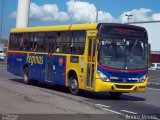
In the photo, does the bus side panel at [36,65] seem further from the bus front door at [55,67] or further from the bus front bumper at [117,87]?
the bus front bumper at [117,87]

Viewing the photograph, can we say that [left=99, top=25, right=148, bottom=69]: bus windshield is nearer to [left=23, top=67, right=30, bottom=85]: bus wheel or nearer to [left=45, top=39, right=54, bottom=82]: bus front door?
[left=45, top=39, right=54, bottom=82]: bus front door

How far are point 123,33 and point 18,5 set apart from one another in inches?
1323

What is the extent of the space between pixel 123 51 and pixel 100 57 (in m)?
0.97

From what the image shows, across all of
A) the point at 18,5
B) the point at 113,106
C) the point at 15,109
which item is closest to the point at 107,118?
the point at 15,109

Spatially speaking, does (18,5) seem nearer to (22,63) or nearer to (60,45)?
(22,63)

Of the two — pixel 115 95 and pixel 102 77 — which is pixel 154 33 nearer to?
pixel 115 95

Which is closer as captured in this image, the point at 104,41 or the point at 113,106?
the point at 113,106

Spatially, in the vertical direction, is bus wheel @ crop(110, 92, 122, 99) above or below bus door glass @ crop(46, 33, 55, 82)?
below

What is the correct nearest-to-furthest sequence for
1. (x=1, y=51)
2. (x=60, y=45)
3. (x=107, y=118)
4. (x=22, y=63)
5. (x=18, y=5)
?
1. (x=107, y=118)
2. (x=60, y=45)
3. (x=22, y=63)
4. (x=18, y=5)
5. (x=1, y=51)

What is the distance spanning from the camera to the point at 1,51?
225ft

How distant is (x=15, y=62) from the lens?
25.6 m

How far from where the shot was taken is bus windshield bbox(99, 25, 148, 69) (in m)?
17.7

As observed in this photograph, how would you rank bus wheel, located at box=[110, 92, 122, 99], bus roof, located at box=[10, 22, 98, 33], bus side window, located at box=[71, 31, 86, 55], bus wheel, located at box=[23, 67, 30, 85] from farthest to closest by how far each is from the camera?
bus wheel, located at box=[23, 67, 30, 85] → bus wheel, located at box=[110, 92, 122, 99] → bus side window, located at box=[71, 31, 86, 55] → bus roof, located at box=[10, 22, 98, 33]

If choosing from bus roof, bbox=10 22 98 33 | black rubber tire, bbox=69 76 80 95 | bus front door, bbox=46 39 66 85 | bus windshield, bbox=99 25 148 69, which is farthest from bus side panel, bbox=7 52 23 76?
bus windshield, bbox=99 25 148 69
